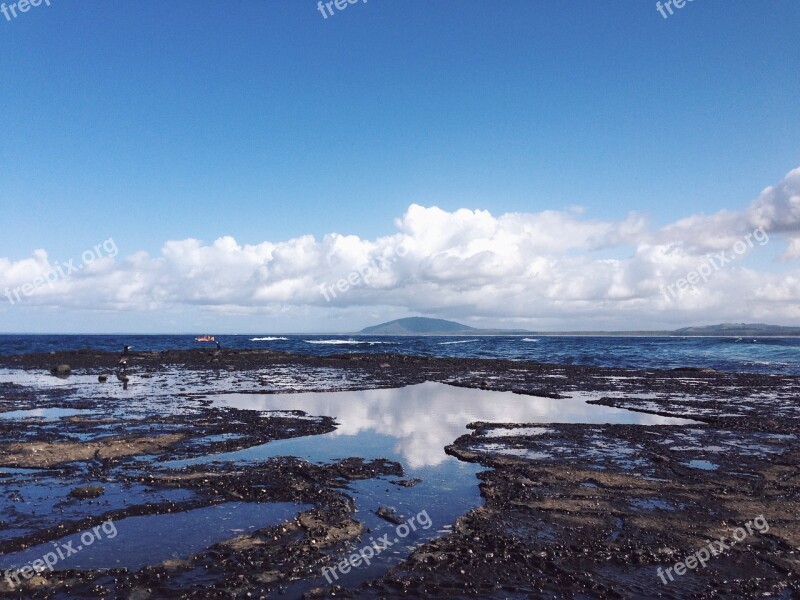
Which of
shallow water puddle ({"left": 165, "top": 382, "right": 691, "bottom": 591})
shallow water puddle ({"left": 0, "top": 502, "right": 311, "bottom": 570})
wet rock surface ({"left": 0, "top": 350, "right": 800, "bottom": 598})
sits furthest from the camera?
shallow water puddle ({"left": 165, "top": 382, "right": 691, "bottom": 591})

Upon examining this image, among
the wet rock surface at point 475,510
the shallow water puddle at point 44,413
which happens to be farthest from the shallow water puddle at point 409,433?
the shallow water puddle at point 44,413

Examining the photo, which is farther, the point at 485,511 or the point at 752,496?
the point at 752,496

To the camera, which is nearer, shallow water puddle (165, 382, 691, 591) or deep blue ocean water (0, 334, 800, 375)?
shallow water puddle (165, 382, 691, 591)

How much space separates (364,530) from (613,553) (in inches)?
205

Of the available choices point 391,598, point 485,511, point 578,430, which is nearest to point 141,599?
point 391,598

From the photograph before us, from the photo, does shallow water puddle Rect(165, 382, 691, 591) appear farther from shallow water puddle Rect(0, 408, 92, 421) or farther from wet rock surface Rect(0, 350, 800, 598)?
shallow water puddle Rect(0, 408, 92, 421)

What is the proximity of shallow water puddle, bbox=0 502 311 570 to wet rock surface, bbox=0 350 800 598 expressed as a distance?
1.16 ft

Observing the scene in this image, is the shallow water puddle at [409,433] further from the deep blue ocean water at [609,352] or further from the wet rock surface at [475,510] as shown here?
the deep blue ocean water at [609,352]

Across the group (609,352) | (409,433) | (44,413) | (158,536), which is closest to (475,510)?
(158,536)

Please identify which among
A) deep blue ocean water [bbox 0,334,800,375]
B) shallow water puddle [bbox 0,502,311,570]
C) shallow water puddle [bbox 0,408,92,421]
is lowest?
deep blue ocean water [bbox 0,334,800,375]

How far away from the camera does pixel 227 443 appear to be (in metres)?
19.6

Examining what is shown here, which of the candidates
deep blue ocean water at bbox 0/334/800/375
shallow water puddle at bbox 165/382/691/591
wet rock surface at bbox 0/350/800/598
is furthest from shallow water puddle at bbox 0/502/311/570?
deep blue ocean water at bbox 0/334/800/375

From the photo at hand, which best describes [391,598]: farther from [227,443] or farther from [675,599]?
[227,443]

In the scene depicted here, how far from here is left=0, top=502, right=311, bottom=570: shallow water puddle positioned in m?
9.52
